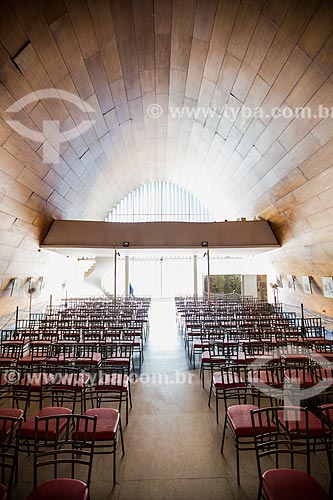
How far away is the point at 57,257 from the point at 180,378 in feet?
28.9

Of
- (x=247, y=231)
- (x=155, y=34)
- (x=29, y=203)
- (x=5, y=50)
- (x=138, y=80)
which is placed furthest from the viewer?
(x=247, y=231)

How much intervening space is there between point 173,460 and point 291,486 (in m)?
1.45

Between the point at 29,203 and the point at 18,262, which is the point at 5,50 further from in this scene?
the point at 18,262

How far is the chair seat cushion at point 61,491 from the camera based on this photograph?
2076 mm

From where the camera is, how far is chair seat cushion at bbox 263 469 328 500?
6.72 feet

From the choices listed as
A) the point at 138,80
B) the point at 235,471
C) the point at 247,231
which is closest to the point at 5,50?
the point at 138,80

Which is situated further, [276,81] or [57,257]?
[57,257]

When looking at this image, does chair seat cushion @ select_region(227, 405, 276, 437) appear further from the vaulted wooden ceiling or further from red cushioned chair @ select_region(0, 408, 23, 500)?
the vaulted wooden ceiling

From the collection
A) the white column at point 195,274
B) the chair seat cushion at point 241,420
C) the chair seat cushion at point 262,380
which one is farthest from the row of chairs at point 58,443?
the white column at point 195,274

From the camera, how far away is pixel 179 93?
8.03 m

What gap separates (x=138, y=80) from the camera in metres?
7.31
